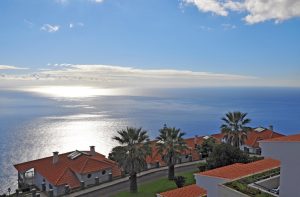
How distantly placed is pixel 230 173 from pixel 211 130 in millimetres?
116145

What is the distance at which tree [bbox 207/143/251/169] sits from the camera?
109ft

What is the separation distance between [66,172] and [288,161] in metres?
28.8

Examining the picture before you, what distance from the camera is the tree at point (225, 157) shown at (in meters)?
33.4

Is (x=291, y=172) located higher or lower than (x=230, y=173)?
higher

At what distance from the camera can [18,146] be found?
9569 centimetres

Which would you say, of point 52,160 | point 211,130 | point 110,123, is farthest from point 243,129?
point 110,123

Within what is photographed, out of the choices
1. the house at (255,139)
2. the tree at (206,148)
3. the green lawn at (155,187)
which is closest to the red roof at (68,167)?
the green lawn at (155,187)

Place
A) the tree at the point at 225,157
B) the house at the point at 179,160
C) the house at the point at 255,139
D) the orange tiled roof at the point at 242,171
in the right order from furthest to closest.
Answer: the house at the point at 255,139 → the house at the point at 179,160 → the tree at the point at 225,157 → the orange tiled roof at the point at 242,171

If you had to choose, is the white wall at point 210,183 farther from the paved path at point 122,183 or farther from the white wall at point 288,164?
the paved path at point 122,183

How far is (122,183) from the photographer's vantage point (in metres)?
36.1

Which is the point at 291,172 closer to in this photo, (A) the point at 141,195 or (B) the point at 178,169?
(A) the point at 141,195

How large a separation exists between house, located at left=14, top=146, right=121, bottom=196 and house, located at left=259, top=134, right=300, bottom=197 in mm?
24681

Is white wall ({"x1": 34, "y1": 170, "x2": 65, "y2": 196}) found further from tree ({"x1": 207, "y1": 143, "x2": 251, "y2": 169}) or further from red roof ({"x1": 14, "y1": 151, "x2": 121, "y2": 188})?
tree ({"x1": 207, "y1": 143, "x2": 251, "y2": 169})

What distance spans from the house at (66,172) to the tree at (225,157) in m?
12.4
